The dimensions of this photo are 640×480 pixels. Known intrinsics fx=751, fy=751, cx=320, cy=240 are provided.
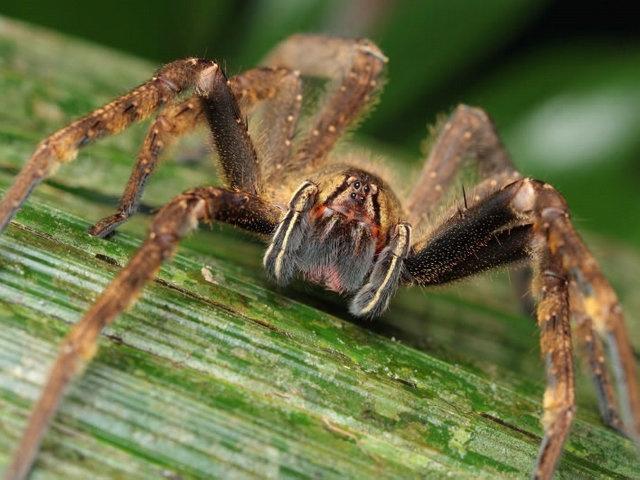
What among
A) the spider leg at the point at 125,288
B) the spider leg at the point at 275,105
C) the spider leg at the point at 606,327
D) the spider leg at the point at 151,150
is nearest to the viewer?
the spider leg at the point at 125,288

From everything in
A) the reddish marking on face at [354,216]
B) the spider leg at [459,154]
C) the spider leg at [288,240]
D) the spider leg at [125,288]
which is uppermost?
the spider leg at [459,154]

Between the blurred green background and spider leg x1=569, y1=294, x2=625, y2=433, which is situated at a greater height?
the blurred green background

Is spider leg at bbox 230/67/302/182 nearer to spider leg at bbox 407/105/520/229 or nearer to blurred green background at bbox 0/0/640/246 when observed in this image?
spider leg at bbox 407/105/520/229

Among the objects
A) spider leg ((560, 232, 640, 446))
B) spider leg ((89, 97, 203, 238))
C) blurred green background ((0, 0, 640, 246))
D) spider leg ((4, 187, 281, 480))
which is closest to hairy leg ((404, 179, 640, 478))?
spider leg ((560, 232, 640, 446))

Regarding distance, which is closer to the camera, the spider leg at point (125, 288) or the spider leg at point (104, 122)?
the spider leg at point (125, 288)

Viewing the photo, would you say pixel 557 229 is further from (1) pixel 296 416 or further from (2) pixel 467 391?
(1) pixel 296 416

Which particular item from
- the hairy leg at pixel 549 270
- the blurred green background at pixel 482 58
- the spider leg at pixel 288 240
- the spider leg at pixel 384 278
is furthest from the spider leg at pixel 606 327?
the blurred green background at pixel 482 58

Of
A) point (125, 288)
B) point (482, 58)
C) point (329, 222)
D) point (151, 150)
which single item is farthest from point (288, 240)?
point (482, 58)

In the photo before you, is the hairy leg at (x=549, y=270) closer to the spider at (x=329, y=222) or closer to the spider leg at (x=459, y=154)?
the spider at (x=329, y=222)
